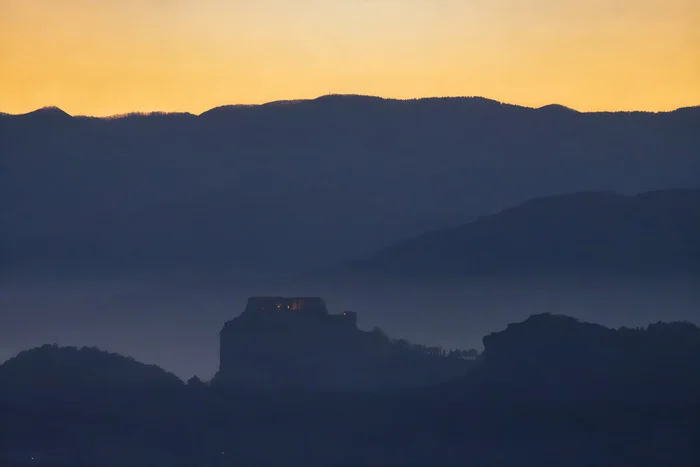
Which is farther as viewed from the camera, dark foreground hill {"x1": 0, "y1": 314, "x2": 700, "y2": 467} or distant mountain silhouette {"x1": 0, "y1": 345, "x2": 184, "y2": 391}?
distant mountain silhouette {"x1": 0, "y1": 345, "x2": 184, "y2": 391}

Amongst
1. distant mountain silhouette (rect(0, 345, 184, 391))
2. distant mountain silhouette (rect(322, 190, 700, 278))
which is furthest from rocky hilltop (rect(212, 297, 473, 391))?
distant mountain silhouette (rect(322, 190, 700, 278))

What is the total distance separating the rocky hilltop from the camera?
12162 centimetres

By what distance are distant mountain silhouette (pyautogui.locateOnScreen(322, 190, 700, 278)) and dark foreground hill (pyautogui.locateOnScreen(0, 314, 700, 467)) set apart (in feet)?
110

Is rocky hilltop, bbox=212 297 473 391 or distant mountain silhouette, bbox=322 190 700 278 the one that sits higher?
distant mountain silhouette, bbox=322 190 700 278

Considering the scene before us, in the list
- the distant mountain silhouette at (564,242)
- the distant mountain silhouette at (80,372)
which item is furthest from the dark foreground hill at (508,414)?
the distant mountain silhouette at (564,242)

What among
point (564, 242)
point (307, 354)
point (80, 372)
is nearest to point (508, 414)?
point (307, 354)

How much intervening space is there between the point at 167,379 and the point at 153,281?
46.1 m

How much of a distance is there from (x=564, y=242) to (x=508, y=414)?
48.9 meters

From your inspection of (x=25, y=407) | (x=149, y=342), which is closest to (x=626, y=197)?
(x=149, y=342)

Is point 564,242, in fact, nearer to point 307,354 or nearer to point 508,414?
point 508,414

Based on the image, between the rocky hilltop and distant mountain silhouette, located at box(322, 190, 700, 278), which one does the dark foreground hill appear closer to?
the rocky hilltop

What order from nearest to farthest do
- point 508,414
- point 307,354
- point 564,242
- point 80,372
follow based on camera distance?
point 307,354
point 508,414
point 80,372
point 564,242

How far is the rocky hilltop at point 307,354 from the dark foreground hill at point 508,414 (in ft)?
3.58

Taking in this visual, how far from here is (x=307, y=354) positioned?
4811 inches
